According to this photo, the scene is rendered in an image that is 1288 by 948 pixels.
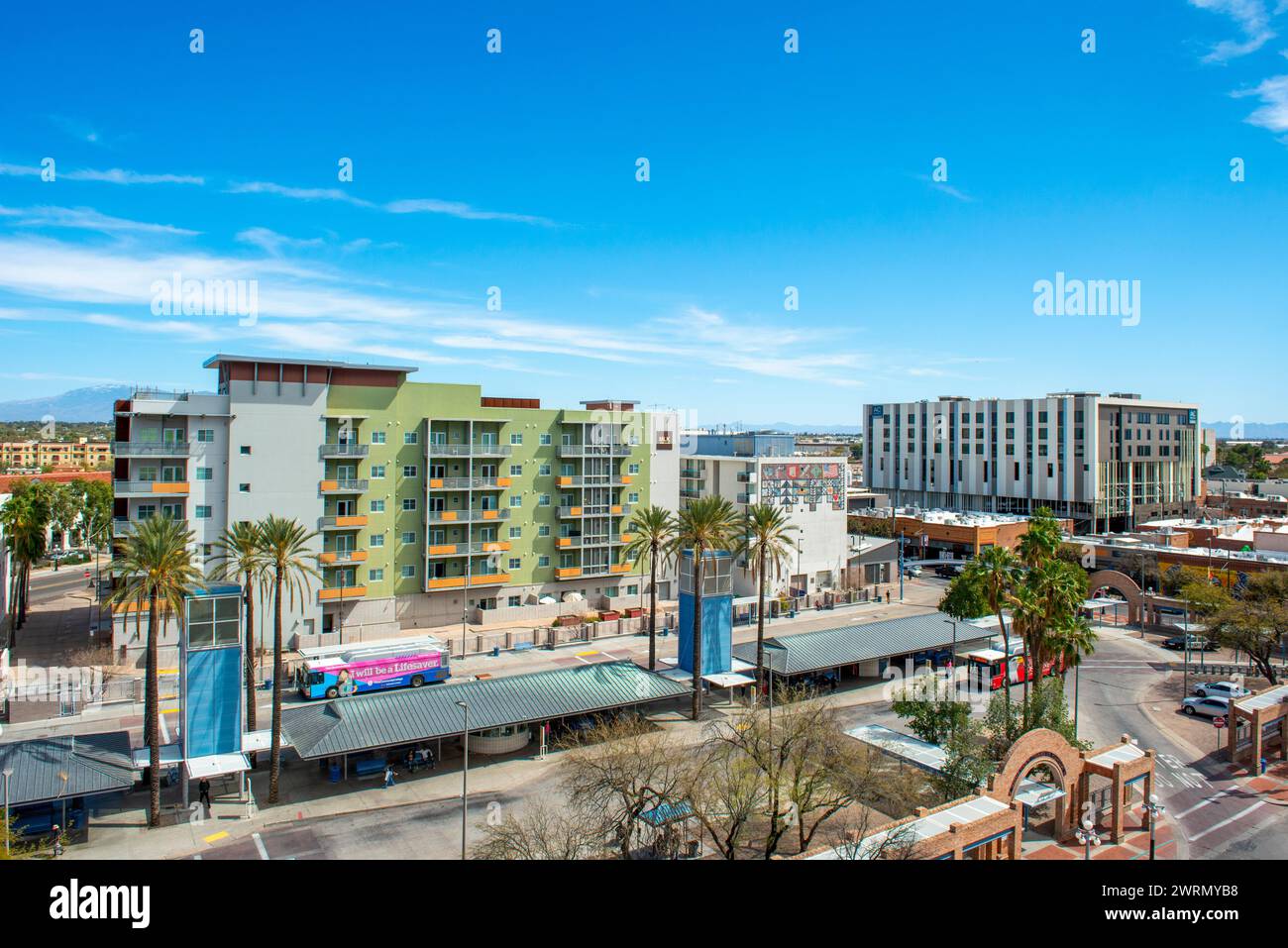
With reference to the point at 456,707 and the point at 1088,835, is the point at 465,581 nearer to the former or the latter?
the point at 456,707

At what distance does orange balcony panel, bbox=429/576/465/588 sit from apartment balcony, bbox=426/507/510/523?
15.3 ft

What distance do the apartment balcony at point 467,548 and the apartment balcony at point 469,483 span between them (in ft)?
15.1

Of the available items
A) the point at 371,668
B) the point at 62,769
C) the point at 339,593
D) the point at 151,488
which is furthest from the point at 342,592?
the point at 62,769

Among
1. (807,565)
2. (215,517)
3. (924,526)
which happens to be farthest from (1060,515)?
(215,517)

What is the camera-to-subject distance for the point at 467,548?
6875cm

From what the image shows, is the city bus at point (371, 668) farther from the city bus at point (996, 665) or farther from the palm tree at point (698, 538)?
the city bus at point (996, 665)

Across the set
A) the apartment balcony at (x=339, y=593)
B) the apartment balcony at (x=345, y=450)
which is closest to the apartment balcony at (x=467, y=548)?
the apartment balcony at (x=339, y=593)

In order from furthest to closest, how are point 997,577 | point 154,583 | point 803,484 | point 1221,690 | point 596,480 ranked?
point 803,484 → point 596,480 → point 1221,690 → point 997,577 → point 154,583

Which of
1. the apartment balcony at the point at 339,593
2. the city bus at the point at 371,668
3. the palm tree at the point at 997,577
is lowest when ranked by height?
the city bus at the point at 371,668

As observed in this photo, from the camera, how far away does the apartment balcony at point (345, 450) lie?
6253 centimetres

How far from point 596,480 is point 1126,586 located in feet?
160
